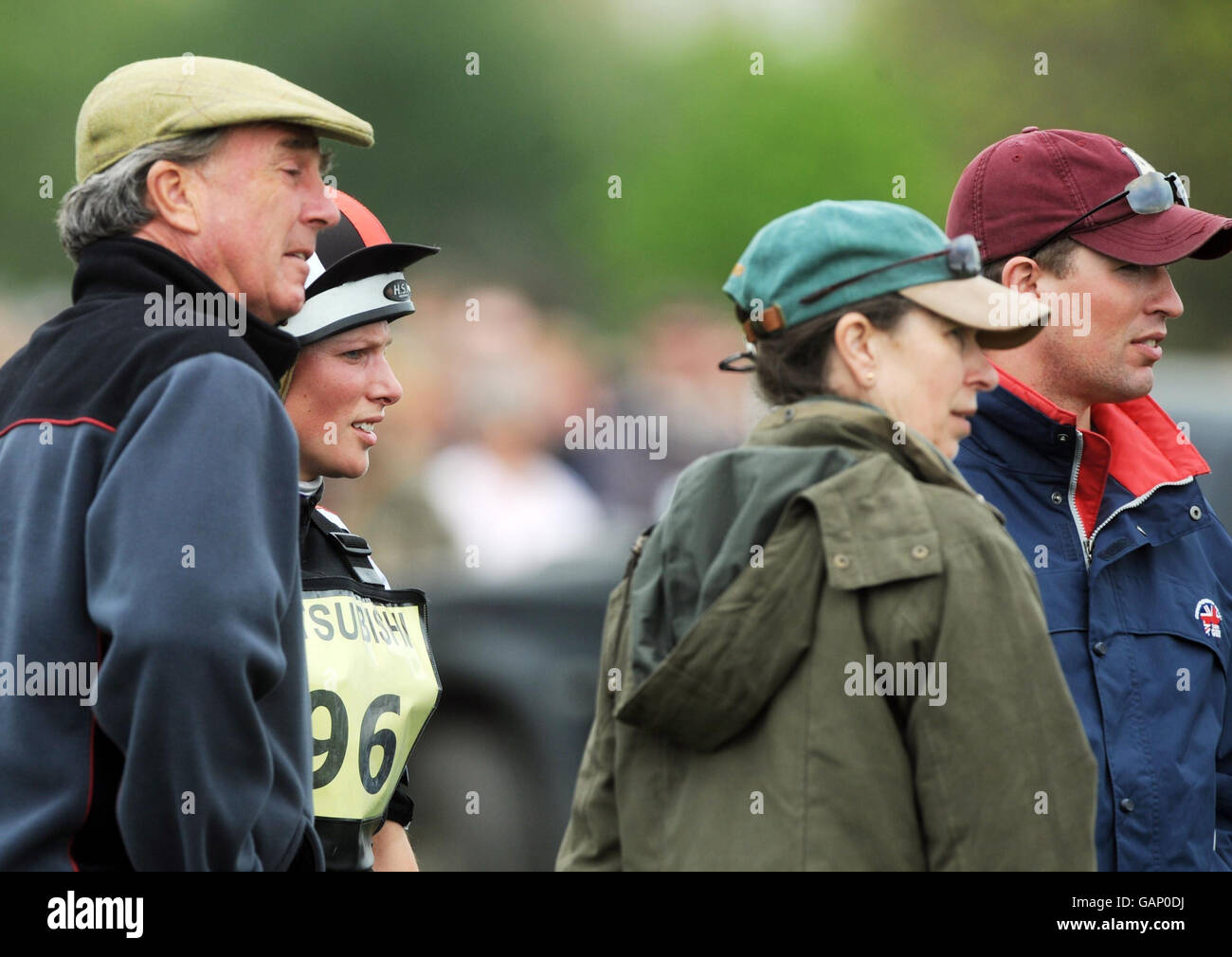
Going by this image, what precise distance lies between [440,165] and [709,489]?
19793 millimetres

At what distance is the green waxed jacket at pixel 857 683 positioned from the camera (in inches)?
96.7

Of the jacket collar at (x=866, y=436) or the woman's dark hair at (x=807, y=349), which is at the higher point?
the woman's dark hair at (x=807, y=349)

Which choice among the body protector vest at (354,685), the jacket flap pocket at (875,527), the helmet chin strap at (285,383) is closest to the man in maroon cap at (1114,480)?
the jacket flap pocket at (875,527)

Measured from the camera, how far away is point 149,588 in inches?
98.8

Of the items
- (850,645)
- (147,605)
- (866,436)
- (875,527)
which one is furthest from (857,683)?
(147,605)

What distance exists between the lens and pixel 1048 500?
360cm

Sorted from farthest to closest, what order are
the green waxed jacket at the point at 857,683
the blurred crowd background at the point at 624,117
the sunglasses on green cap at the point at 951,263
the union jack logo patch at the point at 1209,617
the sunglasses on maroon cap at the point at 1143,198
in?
the blurred crowd background at the point at 624,117 → the sunglasses on maroon cap at the point at 1143,198 → the union jack logo patch at the point at 1209,617 → the sunglasses on green cap at the point at 951,263 → the green waxed jacket at the point at 857,683

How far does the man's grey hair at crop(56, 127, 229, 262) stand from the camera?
297 cm

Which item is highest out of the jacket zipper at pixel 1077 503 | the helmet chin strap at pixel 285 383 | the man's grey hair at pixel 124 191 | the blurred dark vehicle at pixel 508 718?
the man's grey hair at pixel 124 191

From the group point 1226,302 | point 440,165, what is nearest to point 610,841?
point 440,165

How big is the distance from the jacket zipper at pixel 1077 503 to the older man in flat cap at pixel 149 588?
1.69 meters

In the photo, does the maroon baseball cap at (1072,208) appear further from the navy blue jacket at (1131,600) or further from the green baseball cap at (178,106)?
the green baseball cap at (178,106)

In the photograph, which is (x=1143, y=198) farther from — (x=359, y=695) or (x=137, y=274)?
(x=137, y=274)

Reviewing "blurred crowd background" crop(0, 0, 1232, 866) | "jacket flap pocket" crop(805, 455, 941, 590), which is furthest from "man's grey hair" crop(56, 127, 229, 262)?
"blurred crowd background" crop(0, 0, 1232, 866)
